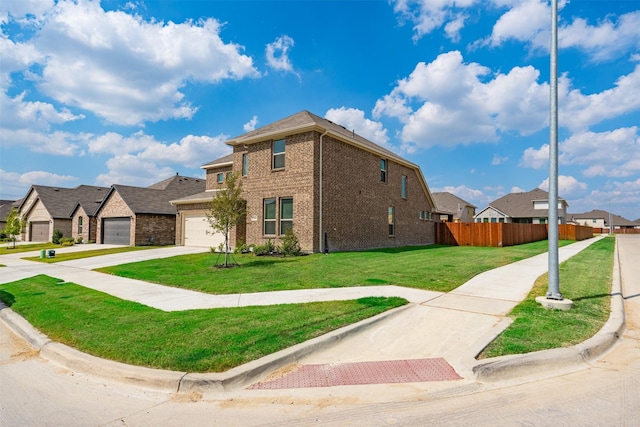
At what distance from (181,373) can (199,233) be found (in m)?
19.3

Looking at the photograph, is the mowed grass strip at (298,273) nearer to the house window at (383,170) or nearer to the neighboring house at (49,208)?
the house window at (383,170)

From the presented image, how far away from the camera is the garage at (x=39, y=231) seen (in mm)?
Result: 35969

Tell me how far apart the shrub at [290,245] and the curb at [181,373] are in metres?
10.2

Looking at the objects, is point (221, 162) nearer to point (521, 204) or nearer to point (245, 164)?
point (245, 164)

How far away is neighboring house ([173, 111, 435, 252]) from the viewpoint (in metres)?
16.4

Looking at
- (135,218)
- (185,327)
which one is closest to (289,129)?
(185,327)

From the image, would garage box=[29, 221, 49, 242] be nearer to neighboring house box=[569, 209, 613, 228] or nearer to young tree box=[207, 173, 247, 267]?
young tree box=[207, 173, 247, 267]

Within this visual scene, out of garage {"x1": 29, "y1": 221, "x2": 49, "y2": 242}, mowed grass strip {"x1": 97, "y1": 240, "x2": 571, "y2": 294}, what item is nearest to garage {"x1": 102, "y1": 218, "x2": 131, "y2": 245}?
garage {"x1": 29, "y1": 221, "x2": 49, "y2": 242}

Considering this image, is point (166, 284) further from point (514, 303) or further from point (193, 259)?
point (514, 303)

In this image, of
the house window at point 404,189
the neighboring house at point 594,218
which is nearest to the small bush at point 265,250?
the house window at point 404,189

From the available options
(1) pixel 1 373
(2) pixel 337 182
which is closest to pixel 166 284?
(1) pixel 1 373

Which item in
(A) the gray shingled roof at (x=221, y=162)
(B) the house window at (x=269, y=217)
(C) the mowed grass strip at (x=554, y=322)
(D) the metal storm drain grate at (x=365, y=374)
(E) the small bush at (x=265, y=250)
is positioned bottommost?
(D) the metal storm drain grate at (x=365, y=374)

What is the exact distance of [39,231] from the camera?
36938 millimetres

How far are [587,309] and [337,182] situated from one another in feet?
39.7
